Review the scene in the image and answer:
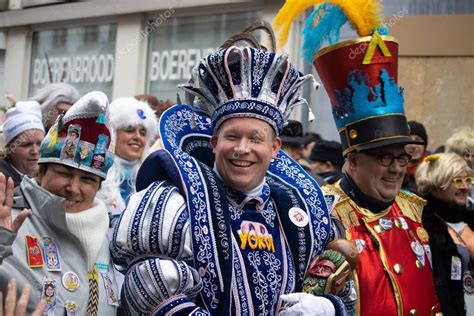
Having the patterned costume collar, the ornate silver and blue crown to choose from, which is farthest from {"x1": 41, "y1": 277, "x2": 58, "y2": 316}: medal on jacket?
the ornate silver and blue crown

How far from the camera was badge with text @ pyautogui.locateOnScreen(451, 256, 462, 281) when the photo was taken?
5.05 metres

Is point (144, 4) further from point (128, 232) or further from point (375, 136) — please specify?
point (128, 232)

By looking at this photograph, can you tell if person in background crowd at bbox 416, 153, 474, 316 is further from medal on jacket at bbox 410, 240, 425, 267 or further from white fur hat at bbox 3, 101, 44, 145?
→ white fur hat at bbox 3, 101, 44, 145

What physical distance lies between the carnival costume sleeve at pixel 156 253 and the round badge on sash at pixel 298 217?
1.79 feet

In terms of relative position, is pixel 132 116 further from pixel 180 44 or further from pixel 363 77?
pixel 180 44

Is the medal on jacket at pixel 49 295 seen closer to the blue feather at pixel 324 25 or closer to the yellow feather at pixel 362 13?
the yellow feather at pixel 362 13

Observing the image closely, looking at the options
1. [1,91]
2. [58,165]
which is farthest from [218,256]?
[1,91]

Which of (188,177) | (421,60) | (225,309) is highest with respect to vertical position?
(421,60)

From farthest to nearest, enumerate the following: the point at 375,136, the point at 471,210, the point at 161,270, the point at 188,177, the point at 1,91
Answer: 1. the point at 1,91
2. the point at 471,210
3. the point at 375,136
4. the point at 188,177
5. the point at 161,270

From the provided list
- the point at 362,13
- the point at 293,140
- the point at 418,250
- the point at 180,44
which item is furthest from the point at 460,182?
the point at 180,44

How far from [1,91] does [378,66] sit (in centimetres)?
976

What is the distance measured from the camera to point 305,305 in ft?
12.2

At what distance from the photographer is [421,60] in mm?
10578

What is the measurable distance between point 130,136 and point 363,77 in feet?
6.72
